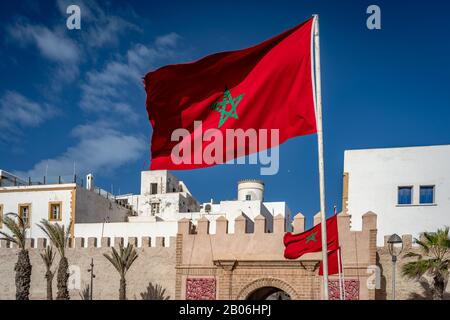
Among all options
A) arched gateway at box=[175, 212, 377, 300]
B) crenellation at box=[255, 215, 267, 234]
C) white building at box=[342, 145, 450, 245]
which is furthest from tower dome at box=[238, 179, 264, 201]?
crenellation at box=[255, 215, 267, 234]

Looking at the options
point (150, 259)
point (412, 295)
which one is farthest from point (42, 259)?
point (412, 295)

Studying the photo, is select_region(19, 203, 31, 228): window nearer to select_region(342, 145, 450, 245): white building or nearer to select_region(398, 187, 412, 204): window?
select_region(342, 145, 450, 245): white building

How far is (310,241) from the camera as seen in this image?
2511 cm

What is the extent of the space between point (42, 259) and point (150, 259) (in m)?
7.36

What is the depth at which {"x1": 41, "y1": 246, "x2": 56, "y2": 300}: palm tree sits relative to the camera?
34.6m

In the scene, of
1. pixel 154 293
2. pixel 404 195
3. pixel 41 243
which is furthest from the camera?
pixel 41 243

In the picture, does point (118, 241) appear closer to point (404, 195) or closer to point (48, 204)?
point (48, 204)

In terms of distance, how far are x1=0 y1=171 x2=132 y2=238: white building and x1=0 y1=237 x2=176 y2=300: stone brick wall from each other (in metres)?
8.17

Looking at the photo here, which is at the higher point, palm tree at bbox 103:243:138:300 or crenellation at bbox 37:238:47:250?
crenellation at bbox 37:238:47:250

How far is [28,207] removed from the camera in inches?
1852

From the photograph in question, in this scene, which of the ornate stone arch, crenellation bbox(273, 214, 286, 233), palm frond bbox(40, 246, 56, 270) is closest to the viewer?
the ornate stone arch

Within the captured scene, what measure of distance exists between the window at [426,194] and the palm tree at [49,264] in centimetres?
2037

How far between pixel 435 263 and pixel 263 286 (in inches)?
306

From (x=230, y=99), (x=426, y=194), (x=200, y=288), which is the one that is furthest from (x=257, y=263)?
(x=230, y=99)
